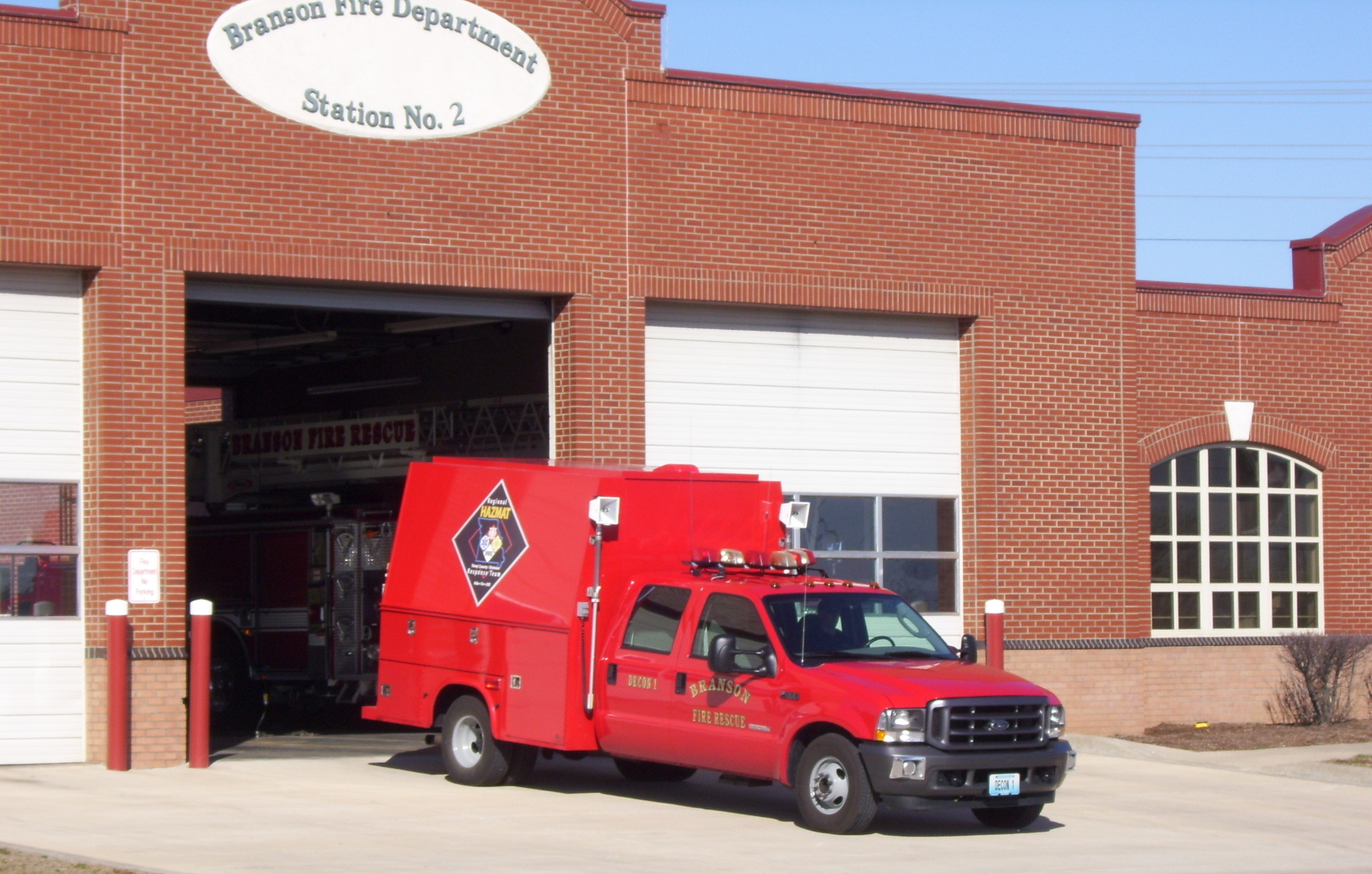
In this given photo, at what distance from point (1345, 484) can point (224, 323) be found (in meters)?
15.7

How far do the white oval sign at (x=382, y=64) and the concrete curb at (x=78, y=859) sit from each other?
8356 mm

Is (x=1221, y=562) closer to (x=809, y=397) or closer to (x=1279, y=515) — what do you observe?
(x=1279, y=515)

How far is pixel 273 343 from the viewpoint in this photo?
2719 centimetres

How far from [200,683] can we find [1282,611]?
45.0 feet

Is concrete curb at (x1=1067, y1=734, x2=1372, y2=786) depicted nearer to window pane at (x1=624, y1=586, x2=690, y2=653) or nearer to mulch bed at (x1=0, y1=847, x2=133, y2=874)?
window pane at (x1=624, y1=586, x2=690, y2=653)

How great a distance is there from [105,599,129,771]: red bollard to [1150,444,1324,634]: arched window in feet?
40.0

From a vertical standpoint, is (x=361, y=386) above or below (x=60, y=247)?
below

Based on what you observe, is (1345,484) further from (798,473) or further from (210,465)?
(210,465)

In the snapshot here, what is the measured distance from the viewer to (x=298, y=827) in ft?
40.4

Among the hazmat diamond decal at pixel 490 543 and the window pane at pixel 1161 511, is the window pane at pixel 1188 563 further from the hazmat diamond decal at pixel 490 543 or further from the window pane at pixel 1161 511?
the hazmat diamond decal at pixel 490 543

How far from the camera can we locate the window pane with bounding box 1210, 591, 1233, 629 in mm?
22219

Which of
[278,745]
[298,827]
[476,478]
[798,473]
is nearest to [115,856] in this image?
[298,827]

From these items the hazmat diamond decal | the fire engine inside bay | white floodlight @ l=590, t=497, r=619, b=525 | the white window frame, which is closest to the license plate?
white floodlight @ l=590, t=497, r=619, b=525

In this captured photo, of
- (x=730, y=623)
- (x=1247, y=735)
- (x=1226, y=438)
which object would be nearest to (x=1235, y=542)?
(x=1226, y=438)
